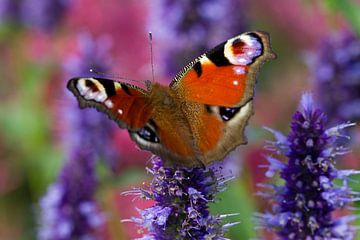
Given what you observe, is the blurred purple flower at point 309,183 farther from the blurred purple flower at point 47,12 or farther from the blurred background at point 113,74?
the blurred purple flower at point 47,12

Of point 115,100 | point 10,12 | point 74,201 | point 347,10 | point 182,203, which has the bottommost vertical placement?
point 182,203

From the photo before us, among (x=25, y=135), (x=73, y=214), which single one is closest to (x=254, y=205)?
(x=73, y=214)

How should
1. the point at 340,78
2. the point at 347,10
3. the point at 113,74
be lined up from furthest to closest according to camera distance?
1. the point at 113,74
2. the point at 340,78
3. the point at 347,10

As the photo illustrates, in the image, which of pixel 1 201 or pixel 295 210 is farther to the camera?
pixel 1 201

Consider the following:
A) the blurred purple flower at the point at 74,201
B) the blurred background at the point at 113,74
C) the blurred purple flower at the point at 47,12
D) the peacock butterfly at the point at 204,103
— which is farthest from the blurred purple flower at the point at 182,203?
the blurred purple flower at the point at 47,12

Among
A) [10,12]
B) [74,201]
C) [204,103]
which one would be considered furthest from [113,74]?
[10,12]

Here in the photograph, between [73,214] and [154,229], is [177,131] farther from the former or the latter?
[73,214]

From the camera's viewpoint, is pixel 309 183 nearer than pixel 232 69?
Yes

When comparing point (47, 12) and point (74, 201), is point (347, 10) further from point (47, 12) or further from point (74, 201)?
Answer: point (47, 12)
